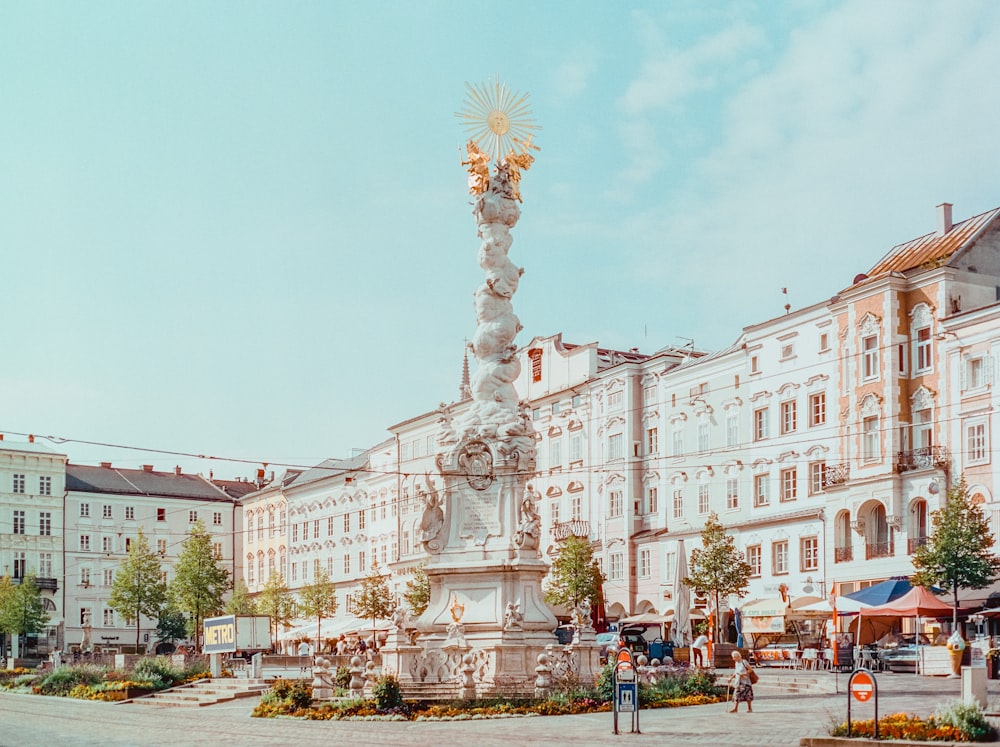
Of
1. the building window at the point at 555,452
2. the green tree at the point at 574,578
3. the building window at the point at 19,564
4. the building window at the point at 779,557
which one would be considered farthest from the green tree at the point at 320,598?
the building window at the point at 779,557

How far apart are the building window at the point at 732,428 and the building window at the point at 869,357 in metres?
9.82

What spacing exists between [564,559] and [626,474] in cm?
763

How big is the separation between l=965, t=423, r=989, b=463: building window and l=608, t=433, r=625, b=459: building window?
2265cm

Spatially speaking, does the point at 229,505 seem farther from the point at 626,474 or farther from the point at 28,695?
the point at 28,695

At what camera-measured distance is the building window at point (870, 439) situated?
59031mm

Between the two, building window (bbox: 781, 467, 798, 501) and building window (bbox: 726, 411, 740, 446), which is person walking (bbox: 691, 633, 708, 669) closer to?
building window (bbox: 781, 467, 798, 501)

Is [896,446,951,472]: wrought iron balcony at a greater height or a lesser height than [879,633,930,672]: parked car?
greater

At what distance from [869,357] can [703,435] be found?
501 inches

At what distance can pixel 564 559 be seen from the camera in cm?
6862

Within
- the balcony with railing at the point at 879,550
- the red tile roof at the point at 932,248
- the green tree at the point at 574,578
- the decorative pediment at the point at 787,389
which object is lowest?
the green tree at the point at 574,578

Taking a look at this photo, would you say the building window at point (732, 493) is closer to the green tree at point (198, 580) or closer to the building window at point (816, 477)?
the building window at point (816, 477)

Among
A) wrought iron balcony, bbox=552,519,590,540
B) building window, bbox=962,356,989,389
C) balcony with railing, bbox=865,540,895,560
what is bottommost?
balcony with railing, bbox=865,540,895,560

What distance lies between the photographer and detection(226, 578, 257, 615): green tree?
334 feet

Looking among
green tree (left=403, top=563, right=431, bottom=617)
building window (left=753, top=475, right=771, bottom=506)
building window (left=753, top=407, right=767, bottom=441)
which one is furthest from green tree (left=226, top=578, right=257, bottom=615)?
building window (left=753, top=407, right=767, bottom=441)
